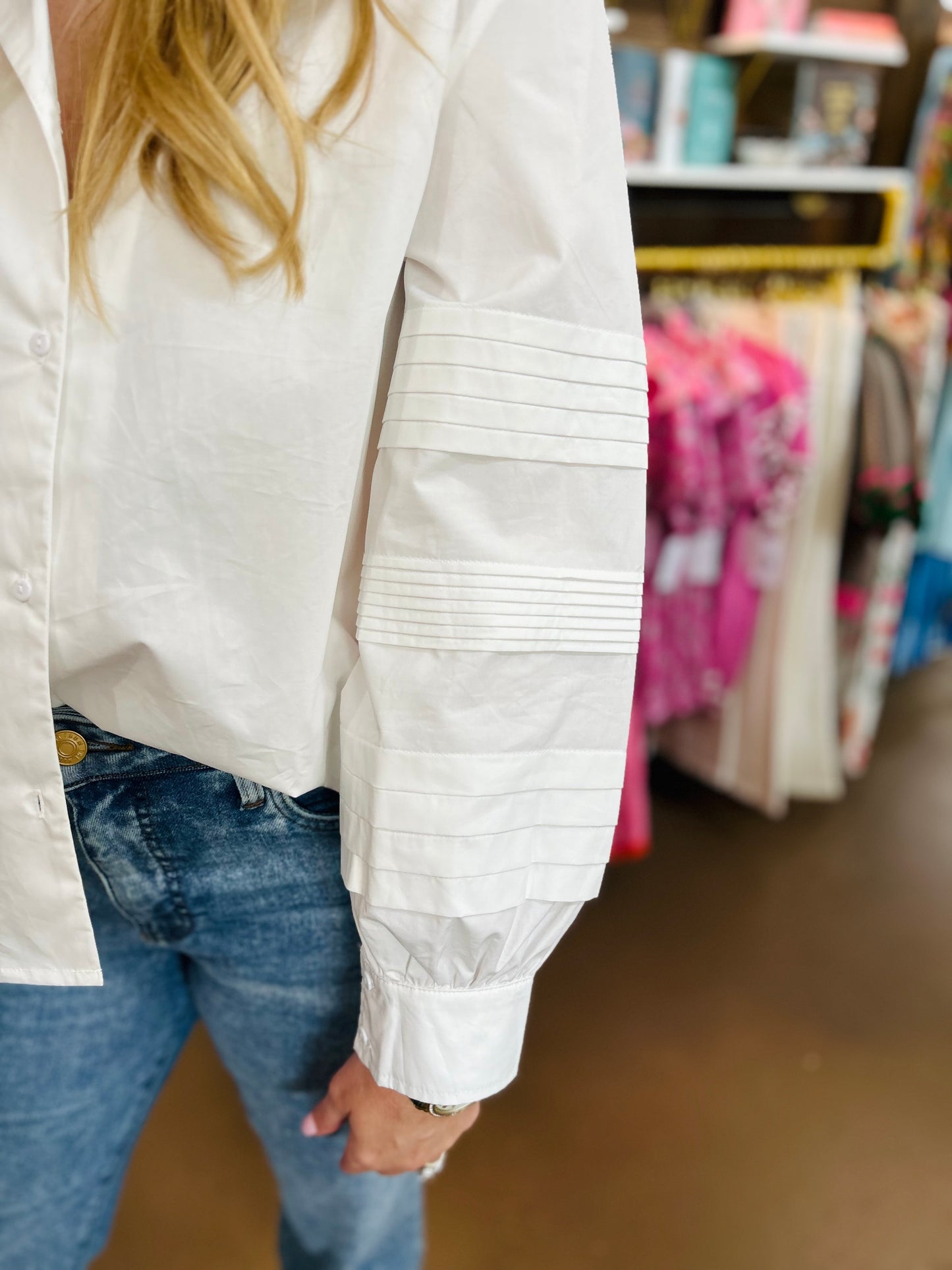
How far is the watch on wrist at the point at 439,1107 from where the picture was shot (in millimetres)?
625

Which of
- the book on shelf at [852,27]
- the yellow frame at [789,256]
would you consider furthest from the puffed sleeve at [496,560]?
the book on shelf at [852,27]

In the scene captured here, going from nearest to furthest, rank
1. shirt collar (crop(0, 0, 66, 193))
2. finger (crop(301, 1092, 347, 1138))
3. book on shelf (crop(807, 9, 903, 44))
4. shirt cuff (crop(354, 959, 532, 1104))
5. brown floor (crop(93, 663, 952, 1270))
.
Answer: shirt collar (crop(0, 0, 66, 193)), shirt cuff (crop(354, 959, 532, 1104)), finger (crop(301, 1092, 347, 1138)), brown floor (crop(93, 663, 952, 1270)), book on shelf (crop(807, 9, 903, 44))

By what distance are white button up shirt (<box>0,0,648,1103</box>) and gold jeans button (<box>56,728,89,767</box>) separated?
0.12 ft

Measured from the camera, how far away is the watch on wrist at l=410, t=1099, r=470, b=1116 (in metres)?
0.62

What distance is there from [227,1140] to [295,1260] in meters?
0.67

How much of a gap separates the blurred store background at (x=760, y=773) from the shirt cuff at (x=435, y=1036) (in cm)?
96

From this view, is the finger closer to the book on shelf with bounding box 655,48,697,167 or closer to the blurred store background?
the blurred store background

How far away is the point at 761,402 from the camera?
6.32 ft

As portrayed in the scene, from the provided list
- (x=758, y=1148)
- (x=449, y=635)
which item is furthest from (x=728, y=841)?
(x=449, y=635)

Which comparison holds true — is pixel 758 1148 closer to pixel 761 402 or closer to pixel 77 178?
pixel 761 402

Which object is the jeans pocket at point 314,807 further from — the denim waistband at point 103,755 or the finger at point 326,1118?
the finger at point 326,1118

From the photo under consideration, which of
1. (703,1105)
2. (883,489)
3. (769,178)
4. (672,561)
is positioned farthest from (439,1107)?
(769,178)

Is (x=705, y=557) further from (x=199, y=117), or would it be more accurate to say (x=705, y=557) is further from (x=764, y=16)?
(x=199, y=117)

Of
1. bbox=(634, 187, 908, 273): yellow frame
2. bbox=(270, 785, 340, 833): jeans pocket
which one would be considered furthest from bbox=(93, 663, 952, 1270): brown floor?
bbox=(634, 187, 908, 273): yellow frame
